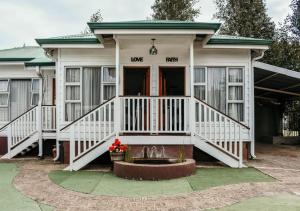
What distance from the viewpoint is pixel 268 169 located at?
927 centimetres

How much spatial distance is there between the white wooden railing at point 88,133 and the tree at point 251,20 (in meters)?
17.6

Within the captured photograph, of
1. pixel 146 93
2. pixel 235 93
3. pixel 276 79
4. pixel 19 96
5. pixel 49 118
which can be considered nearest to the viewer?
pixel 235 93

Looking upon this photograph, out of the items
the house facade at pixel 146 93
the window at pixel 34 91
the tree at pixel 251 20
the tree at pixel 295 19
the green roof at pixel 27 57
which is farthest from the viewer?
the tree at pixel 295 19

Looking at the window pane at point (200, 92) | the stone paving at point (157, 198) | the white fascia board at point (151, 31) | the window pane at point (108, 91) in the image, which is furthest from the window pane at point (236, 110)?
the window pane at point (108, 91)

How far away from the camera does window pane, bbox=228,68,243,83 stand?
1105 centimetres

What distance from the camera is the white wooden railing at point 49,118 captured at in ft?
39.3

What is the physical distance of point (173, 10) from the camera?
29250 mm

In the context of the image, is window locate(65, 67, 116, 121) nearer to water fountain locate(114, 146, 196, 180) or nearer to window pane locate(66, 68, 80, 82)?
window pane locate(66, 68, 80, 82)

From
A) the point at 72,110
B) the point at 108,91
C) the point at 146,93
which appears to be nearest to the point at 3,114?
the point at 72,110

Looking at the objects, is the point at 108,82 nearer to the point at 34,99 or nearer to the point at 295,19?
the point at 34,99

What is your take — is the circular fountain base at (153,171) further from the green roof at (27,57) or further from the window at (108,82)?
the green roof at (27,57)

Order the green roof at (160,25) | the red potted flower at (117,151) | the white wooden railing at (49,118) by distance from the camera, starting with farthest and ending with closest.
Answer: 1. the white wooden railing at (49,118)
2. the green roof at (160,25)
3. the red potted flower at (117,151)

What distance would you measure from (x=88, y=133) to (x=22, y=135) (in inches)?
137

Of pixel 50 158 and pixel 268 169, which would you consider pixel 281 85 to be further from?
pixel 50 158
